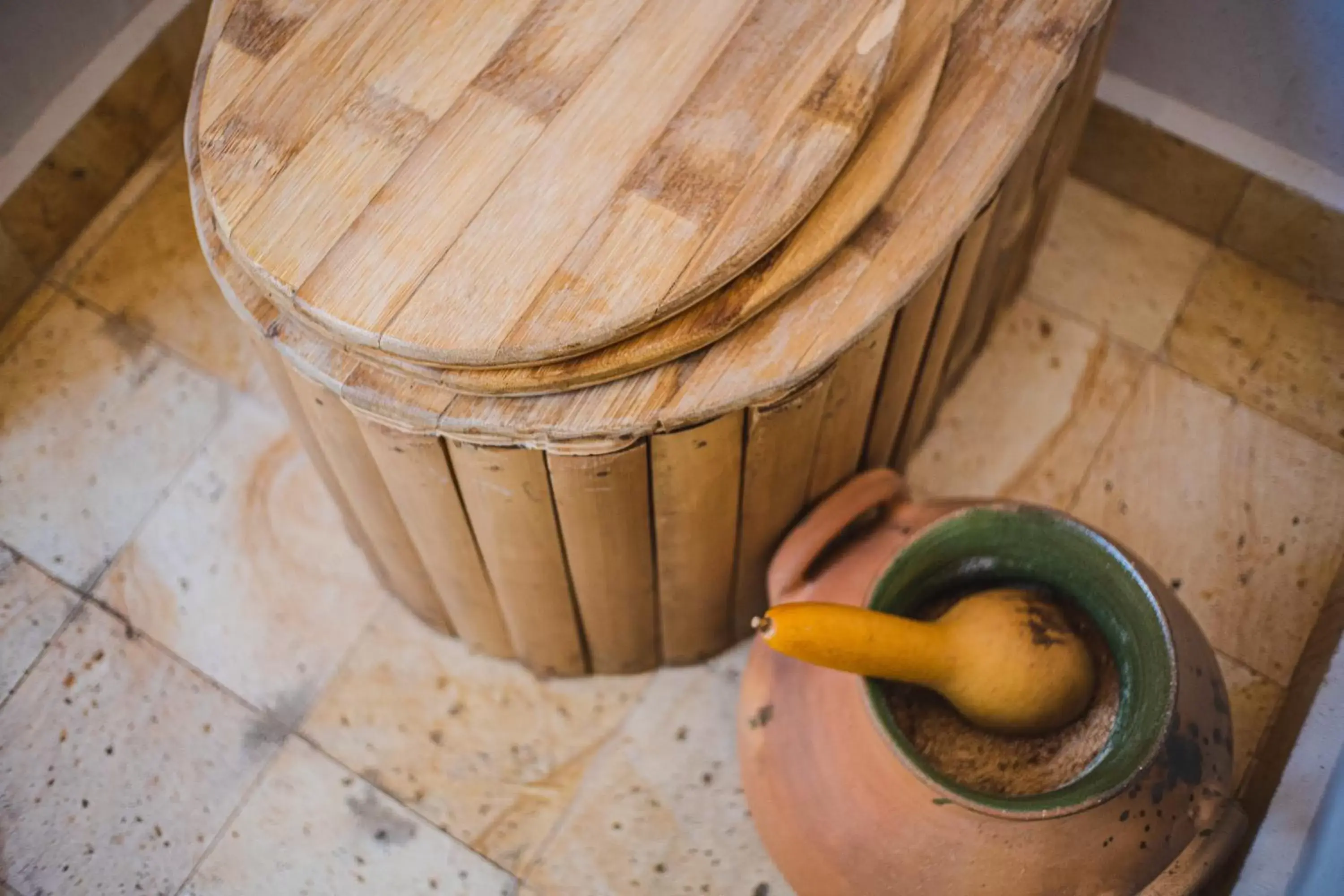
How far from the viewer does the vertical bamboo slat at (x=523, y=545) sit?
2.89 ft

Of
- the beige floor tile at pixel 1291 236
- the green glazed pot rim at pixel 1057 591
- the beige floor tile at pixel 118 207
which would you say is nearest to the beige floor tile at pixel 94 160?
the beige floor tile at pixel 118 207

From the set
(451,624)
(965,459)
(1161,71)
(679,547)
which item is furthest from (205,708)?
(1161,71)

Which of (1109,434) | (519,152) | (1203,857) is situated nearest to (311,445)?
(519,152)

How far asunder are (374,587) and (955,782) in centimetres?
78

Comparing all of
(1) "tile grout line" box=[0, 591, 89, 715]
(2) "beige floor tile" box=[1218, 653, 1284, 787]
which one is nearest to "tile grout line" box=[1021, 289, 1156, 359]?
(2) "beige floor tile" box=[1218, 653, 1284, 787]

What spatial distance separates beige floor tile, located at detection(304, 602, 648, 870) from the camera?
1.26m

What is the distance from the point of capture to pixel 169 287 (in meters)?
1.53

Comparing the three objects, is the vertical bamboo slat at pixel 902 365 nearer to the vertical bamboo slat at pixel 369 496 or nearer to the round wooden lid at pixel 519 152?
the round wooden lid at pixel 519 152

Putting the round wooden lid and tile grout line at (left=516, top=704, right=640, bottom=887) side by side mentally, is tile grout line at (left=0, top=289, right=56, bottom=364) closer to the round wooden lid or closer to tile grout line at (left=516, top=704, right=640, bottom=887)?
the round wooden lid

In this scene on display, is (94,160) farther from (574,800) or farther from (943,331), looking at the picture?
(943,331)

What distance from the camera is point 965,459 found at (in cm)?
143

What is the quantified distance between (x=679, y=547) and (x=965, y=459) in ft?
1.81

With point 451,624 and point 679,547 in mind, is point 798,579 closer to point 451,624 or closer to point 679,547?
point 679,547

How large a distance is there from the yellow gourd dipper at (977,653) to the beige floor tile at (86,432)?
2.88 ft
